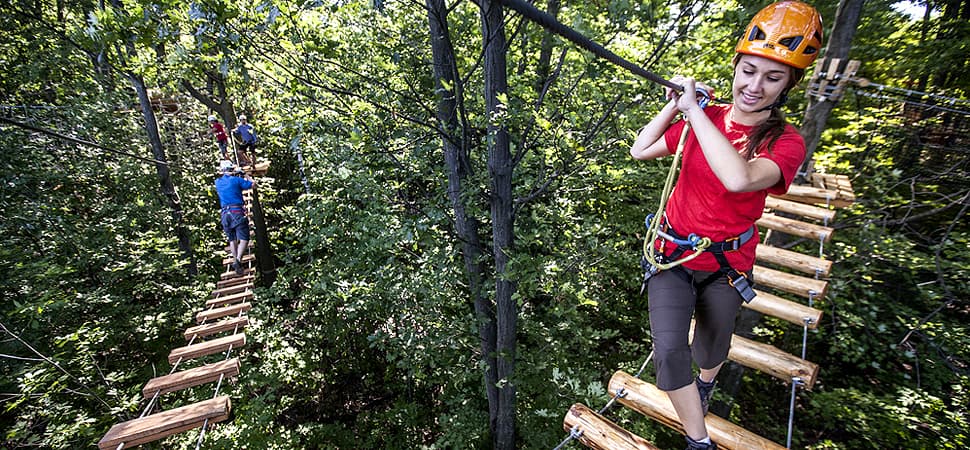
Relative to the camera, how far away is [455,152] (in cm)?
353

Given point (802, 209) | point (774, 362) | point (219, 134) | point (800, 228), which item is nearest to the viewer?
point (774, 362)

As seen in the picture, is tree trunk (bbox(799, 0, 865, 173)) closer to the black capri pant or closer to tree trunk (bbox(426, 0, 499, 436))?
the black capri pant

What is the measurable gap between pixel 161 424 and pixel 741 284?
4305mm

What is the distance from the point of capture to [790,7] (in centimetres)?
156

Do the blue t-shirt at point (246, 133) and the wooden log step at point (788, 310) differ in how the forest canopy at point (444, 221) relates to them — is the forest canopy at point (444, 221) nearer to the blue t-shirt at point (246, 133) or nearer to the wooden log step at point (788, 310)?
the wooden log step at point (788, 310)

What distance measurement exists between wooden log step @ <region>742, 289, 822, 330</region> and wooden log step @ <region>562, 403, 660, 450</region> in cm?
147

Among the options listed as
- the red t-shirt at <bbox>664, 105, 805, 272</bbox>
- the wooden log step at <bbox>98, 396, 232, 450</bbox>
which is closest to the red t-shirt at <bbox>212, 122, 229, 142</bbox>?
the wooden log step at <bbox>98, 396, 232, 450</bbox>

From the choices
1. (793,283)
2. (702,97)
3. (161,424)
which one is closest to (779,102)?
(702,97)

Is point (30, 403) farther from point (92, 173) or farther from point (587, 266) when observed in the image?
point (587, 266)

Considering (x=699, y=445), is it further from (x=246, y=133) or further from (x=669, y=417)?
(x=246, y=133)

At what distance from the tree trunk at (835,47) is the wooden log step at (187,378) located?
6376 millimetres

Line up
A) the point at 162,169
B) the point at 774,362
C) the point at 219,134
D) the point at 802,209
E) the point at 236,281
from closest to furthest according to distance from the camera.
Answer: the point at 774,362 → the point at 802,209 → the point at 162,169 → the point at 236,281 → the point at 219,134

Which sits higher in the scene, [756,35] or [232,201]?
[756,35]

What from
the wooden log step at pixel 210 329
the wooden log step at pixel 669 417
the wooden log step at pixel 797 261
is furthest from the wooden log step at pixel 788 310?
the wooden log step at pixel 210 329
